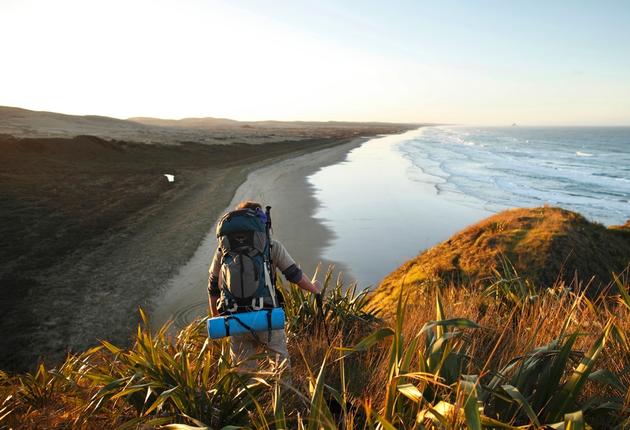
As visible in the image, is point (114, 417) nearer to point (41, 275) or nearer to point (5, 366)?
point (5, 366)

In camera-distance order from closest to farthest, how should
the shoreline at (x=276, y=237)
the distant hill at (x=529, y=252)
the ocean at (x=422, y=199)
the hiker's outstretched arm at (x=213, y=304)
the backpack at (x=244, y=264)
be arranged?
the backpack at (x=244, y=264) → the hiker's outstretched arm at (x=213, y=304) → the distant hill at (x=529, y=252) → the shoreline at (x=276, y=237) → the ocean at (x=422, y=199)

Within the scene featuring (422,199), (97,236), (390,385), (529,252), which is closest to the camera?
(390,385)

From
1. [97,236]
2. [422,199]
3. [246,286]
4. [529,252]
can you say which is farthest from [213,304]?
[422,199]

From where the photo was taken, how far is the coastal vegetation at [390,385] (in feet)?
6.15

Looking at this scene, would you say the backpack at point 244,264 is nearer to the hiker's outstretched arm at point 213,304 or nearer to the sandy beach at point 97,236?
the hiker's outstretched arm at point 213,304

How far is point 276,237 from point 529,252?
8335 millimetres

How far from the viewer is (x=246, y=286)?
9.74ft

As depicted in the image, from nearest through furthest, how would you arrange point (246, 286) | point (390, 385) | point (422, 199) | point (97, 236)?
1. point (390, 385)
2. point (246, 286)
3. point (97, 236)
4. point (422, 199)

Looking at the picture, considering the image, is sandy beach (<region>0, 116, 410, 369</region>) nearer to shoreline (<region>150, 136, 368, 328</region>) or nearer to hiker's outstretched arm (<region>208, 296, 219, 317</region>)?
shoreline (<region>150, 136, 368, 328</region>)

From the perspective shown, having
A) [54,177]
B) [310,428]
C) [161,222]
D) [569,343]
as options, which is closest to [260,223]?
[310,428]

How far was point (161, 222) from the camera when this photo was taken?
14422mm

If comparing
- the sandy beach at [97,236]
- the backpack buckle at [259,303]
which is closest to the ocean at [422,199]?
the sandy beach at [97,236]

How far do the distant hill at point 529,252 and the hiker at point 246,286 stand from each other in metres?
3.32

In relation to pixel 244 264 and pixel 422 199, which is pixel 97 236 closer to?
pixel 244 264
